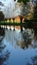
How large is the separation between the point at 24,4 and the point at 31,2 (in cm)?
119

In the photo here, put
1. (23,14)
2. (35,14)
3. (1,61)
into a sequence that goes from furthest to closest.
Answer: (23,14)
(35,14)
(1,61)

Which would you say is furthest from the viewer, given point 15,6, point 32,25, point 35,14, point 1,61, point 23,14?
point 15,6

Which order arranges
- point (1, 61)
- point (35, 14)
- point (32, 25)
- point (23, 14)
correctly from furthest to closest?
point (23, 14), point (35, 14), point (32, 25), point (1, 61)

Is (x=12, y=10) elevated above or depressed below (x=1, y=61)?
below

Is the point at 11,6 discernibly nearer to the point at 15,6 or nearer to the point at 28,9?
the point at 15,6

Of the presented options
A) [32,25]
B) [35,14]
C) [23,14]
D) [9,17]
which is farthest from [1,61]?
[9,17]

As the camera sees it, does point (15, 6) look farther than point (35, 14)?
Yes

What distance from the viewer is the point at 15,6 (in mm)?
38500

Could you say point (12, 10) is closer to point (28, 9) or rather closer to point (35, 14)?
point (28, 9)

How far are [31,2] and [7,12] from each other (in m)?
7.23

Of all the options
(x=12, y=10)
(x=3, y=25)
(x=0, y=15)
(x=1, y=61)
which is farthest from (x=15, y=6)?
(x=1, y=61)

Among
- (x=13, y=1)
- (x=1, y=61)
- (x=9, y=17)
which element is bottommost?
A: (x=9, y=17)

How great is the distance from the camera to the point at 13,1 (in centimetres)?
3978

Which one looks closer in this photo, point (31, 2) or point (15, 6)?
point (31, 2)
